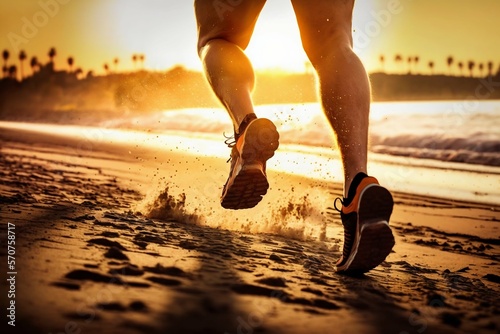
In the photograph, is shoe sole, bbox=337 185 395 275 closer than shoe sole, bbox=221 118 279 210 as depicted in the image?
Yes

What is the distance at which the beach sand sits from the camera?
135 centimetres

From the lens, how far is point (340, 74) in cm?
221

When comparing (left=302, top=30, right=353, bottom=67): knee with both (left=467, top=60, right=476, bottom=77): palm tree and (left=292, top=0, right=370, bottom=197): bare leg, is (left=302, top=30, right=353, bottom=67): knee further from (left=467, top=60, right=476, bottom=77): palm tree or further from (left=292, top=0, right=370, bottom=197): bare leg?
(left=467, top=60, right=476, bottom=77): palm tree

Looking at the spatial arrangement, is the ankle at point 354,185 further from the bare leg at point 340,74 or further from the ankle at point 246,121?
the ankle at point 246,121

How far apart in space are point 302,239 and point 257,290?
145 cm

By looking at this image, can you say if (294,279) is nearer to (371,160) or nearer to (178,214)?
(178,214)

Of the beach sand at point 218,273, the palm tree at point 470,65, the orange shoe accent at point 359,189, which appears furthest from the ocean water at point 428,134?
the palm tree at point 470,65

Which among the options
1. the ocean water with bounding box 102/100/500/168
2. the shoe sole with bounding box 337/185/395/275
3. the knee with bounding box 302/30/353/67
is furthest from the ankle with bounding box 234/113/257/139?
the ocean water with bounding box 102/100/500/168

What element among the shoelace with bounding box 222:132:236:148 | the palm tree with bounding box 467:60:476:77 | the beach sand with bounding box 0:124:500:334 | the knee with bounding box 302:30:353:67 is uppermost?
the palm tree with bounding box 467:60:476:77

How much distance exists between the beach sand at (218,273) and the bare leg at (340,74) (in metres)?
0.51

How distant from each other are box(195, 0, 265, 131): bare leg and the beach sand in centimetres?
67

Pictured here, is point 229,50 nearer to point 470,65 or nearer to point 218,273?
point 218,273

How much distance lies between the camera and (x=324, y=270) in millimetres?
2154

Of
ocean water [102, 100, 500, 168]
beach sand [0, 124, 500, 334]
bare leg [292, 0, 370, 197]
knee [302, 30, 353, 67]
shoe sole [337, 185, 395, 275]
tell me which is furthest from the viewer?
ocean water [102, 100, 500, 168]
